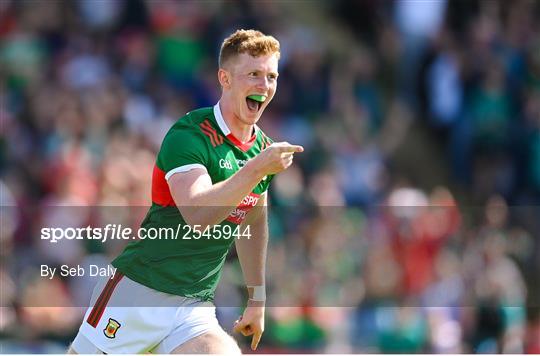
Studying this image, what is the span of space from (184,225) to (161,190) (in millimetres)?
214

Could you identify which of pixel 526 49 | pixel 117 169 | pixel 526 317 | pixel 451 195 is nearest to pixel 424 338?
pixel 526 317

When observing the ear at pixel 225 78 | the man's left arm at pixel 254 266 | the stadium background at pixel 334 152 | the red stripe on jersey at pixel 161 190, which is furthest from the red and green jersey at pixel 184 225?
the stadium background at pixel 334 152

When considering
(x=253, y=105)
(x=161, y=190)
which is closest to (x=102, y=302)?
(x=161, y=190)

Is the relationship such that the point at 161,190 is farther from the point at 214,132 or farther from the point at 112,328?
the point at 112,328

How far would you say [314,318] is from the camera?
29.2ft

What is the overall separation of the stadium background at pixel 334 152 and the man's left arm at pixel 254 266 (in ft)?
9.90

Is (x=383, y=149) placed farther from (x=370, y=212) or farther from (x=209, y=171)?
(x=209, y=171)

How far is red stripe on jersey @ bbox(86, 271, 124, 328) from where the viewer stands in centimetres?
511

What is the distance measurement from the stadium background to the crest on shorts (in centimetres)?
312

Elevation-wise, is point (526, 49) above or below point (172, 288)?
above

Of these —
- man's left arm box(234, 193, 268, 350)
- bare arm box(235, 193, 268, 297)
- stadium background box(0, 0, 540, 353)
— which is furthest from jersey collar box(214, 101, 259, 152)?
stadium background box(0, 0, 540, 353)

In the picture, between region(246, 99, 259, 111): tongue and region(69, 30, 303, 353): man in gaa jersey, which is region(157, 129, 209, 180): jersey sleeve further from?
region(246, 99, 259, 111): tongue

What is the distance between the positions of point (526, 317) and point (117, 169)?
3760 millimetres

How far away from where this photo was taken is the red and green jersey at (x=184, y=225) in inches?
196
